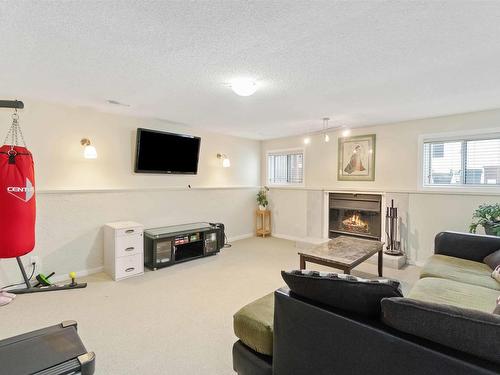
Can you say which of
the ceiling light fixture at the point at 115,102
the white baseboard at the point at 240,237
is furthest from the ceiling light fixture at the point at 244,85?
the white baseboard at the point at 240,237

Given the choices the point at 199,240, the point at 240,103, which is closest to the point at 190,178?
the point at 199,240

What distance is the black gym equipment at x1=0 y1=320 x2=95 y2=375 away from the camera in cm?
137

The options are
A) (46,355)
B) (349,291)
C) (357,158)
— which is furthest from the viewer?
(357,158)

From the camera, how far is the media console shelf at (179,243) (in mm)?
3902

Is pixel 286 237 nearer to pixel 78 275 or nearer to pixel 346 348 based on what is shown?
pixel 78 275

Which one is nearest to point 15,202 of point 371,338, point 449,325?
point 371,338

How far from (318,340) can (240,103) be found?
113 inches

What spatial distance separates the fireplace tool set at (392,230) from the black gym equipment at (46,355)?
4.17 meters

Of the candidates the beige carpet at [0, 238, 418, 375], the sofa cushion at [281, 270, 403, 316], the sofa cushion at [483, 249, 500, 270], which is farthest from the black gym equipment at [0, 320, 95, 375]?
the sofa cushion at [483, 249, 500, 270]

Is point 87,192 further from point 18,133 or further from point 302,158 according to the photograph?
point 302,158

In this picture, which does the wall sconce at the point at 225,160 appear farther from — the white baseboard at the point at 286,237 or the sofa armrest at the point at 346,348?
the sofa armrest at the point at 346,348

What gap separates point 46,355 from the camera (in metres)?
1.48

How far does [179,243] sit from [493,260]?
3890 millimetres

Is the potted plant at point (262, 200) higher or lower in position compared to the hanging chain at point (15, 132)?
lower
